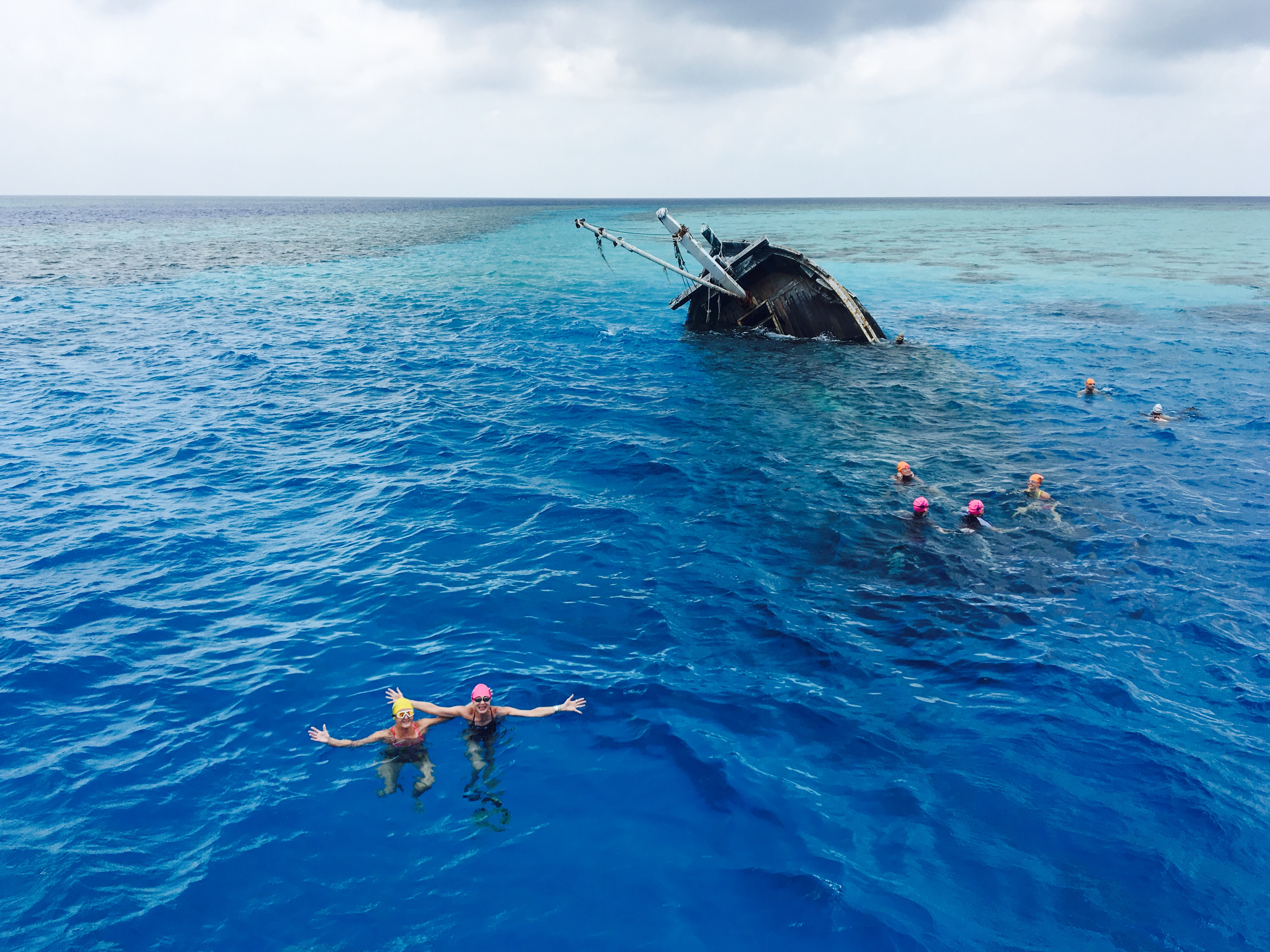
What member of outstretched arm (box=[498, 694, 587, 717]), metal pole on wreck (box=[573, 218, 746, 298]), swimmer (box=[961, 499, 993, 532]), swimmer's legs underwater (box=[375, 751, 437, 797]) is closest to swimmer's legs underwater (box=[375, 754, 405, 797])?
swimmer's legs underwater (box=[375, 751, 437, 797])

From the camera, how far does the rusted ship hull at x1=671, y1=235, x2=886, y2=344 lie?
37812 mm

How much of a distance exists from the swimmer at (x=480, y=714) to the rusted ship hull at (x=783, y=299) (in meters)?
31.1

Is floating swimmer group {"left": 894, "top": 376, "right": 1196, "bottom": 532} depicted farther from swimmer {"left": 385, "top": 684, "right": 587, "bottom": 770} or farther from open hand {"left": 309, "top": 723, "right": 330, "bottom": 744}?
open hand {"left": 309, "top": 723, "right": 330, "bottom": 744}

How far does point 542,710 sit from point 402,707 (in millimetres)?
2390

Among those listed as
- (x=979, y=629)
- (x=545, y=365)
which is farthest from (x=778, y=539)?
(x=545, y=365)

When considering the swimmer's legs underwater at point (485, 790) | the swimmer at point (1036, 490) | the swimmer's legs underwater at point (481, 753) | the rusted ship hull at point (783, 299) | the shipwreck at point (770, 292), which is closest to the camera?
the swimmer's legs underwater at point (485, 790)

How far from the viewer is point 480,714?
11367 millimetres

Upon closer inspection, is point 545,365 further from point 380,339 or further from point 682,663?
point 682,663

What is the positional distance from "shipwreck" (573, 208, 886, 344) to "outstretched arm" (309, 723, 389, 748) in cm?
2894

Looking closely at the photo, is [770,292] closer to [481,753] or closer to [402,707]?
[481,753]

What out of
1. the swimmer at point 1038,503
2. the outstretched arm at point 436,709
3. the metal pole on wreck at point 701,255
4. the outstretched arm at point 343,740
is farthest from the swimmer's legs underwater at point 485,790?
the metal pole on wreck at point 701,255

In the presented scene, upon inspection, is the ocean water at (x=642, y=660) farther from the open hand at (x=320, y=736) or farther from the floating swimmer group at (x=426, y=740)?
the open hand at (x=320, y=736)

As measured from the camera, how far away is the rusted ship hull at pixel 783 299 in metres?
37.8

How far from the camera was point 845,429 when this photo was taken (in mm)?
25828
